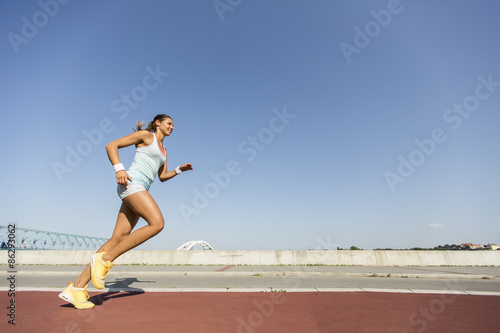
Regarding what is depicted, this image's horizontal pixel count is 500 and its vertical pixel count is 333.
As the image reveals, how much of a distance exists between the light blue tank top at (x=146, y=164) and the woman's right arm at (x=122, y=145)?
0.12m

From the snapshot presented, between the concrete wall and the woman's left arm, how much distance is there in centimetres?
952

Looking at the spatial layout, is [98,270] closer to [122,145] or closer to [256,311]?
[122,145]

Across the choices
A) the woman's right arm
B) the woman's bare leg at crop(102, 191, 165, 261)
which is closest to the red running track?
the woman's bare leg at crop(102, 191, 165, 261)

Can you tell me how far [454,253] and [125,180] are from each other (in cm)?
1539

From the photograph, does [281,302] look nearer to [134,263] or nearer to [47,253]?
[134,263]

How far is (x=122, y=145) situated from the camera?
3195mm

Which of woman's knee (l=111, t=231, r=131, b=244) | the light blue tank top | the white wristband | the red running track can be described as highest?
the light blue tank top

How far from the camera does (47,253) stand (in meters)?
12.8

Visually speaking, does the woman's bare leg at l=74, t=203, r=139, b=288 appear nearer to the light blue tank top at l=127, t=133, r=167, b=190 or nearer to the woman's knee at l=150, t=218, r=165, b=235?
the light blue tank top at l=127, t=133, r=167, b=190

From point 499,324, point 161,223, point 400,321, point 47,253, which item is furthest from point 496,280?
point 47,253

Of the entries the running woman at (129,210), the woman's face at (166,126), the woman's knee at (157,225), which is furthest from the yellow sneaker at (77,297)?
the woman's face at (166,126)

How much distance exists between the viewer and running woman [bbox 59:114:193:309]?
2.97 m

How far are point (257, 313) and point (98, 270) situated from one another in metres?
1.73

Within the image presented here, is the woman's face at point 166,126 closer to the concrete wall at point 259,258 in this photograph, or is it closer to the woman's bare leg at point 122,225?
the woman's bare leg at point 122,225
